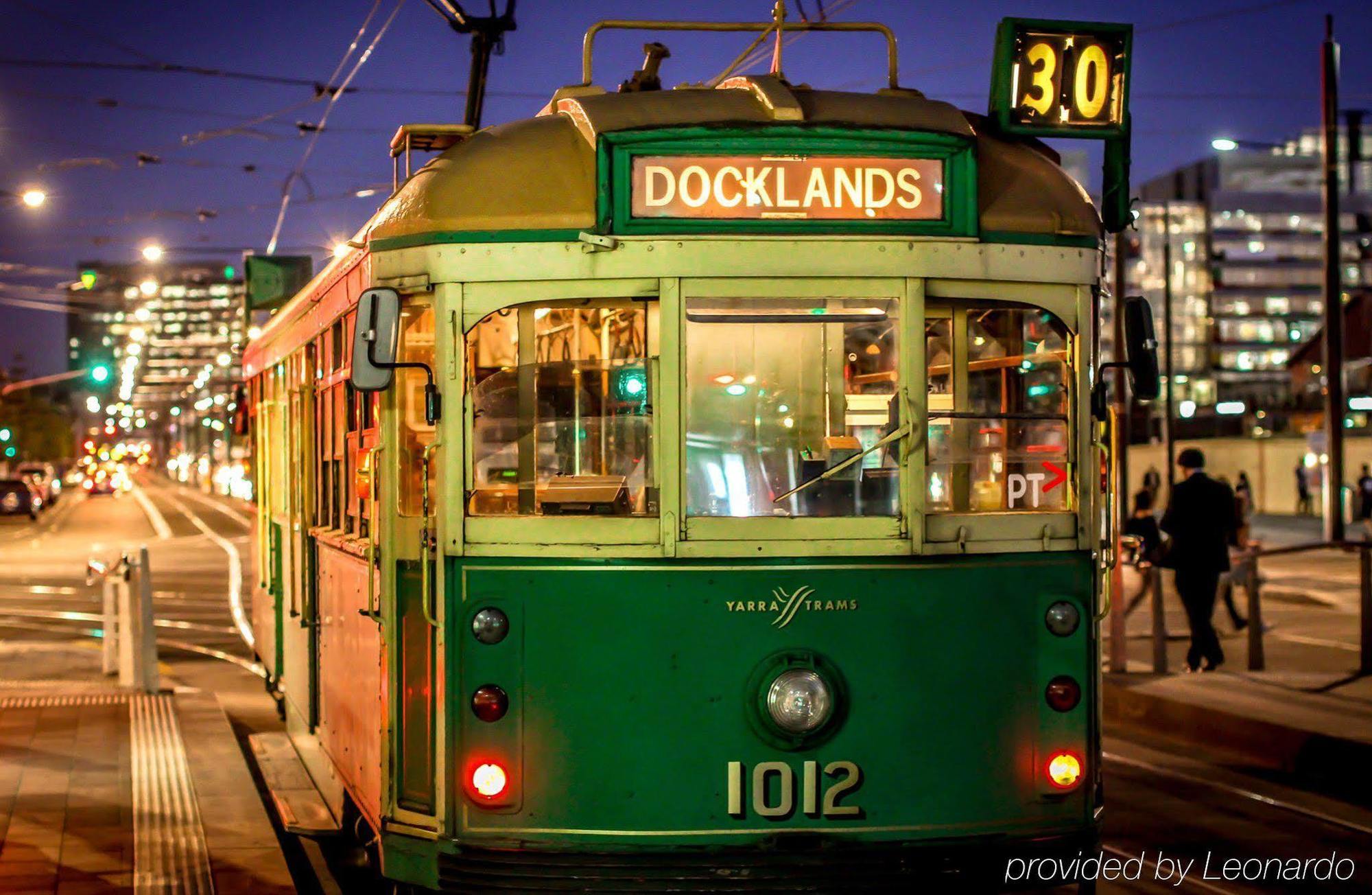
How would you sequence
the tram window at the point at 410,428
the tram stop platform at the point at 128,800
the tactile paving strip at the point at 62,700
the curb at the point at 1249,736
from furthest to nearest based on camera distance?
1. the tactile paving strip at the point at 62,700
2. the curb at the point at 1249,736
3. the tram stop platform at the point at 128,800
4. the tram window at the point at 410,428

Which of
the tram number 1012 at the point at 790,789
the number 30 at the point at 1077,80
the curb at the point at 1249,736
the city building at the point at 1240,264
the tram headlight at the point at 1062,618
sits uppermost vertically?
the city building at the point at 1240,264

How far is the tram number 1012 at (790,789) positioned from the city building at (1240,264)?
12619cm

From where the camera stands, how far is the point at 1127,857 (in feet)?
25.6

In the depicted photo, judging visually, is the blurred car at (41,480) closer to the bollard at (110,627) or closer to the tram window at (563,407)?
the bollard at (110,627)

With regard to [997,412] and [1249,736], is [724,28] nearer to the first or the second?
[997,412]

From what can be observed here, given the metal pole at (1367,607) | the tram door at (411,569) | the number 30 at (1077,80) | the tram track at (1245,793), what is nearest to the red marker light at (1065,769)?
the tram door at (411,569)

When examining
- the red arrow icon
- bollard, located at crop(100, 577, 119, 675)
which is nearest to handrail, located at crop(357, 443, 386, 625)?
the red arrow icon

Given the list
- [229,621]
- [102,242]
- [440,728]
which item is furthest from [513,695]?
[102,242]

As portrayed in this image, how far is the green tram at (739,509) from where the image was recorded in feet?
17.9

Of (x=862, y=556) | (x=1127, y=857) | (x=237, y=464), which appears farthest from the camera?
(x=237, y=464)

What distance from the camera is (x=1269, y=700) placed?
38.4 ft

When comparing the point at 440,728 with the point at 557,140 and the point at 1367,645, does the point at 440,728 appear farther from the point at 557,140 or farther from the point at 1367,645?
the point at 1367,645

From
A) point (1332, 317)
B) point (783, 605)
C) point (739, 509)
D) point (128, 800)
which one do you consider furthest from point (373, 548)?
point (1332, 317)

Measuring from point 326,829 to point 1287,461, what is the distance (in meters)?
49.7
